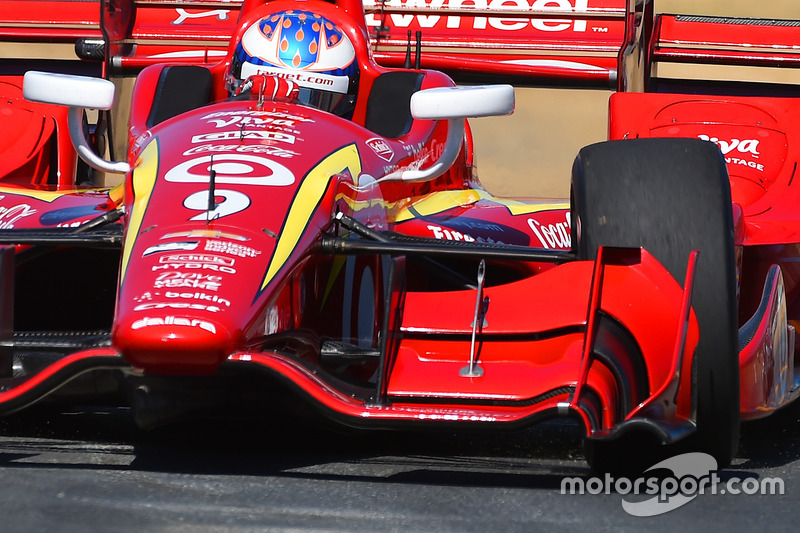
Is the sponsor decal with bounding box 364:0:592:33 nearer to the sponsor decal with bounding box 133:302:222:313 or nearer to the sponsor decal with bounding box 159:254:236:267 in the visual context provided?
the sponsor decal with bounding box 159:254:236:267

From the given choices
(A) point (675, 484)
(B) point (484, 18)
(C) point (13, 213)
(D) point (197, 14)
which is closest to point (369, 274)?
(A) point (675, 484)

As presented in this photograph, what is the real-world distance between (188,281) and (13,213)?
1811 millimetres

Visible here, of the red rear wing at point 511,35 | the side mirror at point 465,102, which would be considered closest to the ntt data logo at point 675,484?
the side mirror at point 465,102

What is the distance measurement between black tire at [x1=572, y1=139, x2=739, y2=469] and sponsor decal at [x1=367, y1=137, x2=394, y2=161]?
912 millimetres

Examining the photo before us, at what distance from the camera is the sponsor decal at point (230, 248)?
358 cm

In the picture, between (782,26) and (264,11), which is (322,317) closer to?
(264,11)

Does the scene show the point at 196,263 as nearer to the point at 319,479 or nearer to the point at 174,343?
the point at 174,343

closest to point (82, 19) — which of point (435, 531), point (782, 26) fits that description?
point (782, 26)

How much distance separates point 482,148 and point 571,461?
423 cm

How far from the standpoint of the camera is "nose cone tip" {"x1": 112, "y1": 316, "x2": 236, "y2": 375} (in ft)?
10.8

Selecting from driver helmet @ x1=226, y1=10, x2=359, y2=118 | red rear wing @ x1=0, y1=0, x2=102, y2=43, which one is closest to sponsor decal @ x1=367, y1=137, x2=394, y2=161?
driver helmet @ x1=226, y1=10, x2=359, y2=118

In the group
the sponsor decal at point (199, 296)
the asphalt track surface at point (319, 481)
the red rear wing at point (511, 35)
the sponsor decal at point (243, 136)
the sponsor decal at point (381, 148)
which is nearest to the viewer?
the asphalt track surface at point (319, 481)

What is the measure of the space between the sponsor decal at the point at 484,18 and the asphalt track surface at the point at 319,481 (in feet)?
12.6

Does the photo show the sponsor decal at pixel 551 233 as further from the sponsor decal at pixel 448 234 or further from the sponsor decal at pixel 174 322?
the sponsor decal at pixel 174 322
